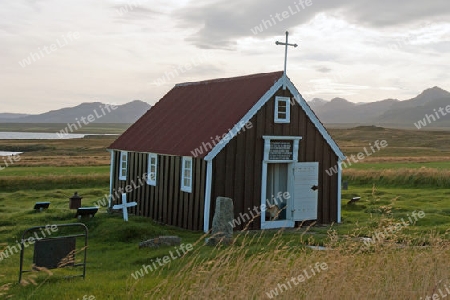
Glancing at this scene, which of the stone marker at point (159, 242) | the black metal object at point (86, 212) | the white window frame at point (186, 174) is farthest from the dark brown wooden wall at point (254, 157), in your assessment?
the black metal object at point (86, 212)

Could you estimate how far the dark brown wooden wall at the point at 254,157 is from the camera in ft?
60.5

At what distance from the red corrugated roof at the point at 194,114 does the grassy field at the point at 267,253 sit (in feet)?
11.5

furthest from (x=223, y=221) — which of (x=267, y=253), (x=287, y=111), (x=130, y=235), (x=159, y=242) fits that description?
(x=267, y=253)

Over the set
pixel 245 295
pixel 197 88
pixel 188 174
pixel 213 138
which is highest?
pixel 197 88

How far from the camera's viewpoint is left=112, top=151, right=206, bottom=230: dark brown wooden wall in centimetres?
1847

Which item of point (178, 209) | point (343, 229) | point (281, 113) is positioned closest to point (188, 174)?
point (178, 209)

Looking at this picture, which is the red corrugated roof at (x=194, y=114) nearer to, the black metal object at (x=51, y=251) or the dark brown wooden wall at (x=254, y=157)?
the dark brown wooden wall at (x=254, y=157)

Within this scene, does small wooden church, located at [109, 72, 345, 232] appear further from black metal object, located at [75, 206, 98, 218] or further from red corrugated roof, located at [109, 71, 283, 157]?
black metal object, located at [75, 206, 98, 218]

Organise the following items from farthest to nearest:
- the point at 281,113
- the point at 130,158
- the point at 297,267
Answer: the point at 130,158, the point at 281,113, the point at 297,267

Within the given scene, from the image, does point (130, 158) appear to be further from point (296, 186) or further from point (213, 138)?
point (296, 186)

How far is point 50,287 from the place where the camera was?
9.62 m

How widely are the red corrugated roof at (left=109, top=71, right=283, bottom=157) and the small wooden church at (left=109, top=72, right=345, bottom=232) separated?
6 cm

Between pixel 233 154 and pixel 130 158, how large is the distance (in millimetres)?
6947

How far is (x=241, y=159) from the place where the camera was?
1884 cm
